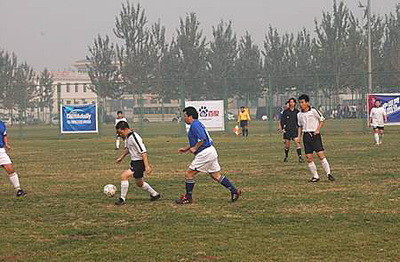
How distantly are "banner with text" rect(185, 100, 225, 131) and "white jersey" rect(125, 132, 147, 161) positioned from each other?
26.8 meters

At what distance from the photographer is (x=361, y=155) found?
72.5 ft

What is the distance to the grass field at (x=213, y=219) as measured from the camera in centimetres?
831

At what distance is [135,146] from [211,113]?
1076 inches

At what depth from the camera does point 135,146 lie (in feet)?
40.8

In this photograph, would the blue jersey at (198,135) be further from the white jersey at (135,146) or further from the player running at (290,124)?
the player running at (290,124)

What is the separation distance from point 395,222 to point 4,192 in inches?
323

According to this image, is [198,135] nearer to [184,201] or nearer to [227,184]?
Answer: [227,184]

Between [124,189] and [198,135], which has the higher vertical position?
[198,135]

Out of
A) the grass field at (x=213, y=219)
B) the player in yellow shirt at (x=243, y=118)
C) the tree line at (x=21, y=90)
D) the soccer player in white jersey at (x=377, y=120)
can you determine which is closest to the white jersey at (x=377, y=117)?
the soccer player in white jersey at (x=377, y=120)

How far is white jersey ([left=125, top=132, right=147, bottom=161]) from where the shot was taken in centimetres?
1238

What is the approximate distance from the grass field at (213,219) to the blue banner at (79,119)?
69.5 ft

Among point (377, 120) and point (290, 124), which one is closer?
point (290, 124)

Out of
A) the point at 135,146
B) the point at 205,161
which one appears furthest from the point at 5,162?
the point at 205,161

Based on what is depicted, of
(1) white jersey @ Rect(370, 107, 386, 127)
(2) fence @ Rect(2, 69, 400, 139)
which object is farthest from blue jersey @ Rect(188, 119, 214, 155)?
(2) fence @ Rect(2, 69, 400, 139)
